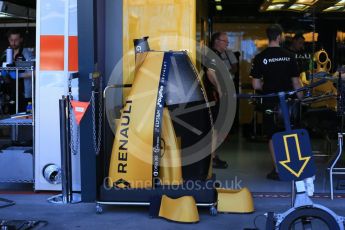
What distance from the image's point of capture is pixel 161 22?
5535 mm

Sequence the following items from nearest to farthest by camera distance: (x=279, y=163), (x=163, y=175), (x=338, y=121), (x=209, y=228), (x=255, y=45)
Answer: (x=279, y=163)
(x=209, y=228)
(x=163, y=175)
(x=338, y=121)
(x=255, y=45)

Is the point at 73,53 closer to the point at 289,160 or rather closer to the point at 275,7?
the point at 289,160

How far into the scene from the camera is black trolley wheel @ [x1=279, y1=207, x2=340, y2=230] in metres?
3.55

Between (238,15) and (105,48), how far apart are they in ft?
19.2

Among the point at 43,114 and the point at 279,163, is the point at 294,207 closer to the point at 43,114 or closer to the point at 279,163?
the point at 279,163

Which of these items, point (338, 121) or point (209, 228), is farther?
point (338, 121)

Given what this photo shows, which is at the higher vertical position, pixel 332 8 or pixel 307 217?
pixel 332 8

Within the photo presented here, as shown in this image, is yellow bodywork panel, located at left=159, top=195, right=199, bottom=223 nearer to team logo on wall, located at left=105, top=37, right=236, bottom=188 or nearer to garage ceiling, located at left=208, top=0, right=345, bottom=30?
team logo on wall, located at left=105, top=37, right=236, bottom=188

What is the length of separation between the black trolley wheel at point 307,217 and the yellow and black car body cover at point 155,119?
1.41 metres

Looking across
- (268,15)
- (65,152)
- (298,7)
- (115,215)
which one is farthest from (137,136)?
(268,15)

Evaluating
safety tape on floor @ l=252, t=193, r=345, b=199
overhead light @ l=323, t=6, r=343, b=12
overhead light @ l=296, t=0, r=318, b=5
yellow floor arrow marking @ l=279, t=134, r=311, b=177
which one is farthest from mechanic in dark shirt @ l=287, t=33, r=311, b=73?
yellow floor arrow marking @ l=279, t=134, r=311, b=177

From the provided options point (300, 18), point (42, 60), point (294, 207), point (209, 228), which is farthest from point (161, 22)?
Result: point (300, 18)

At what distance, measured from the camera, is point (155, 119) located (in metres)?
4.70

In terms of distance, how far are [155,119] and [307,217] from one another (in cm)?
158
